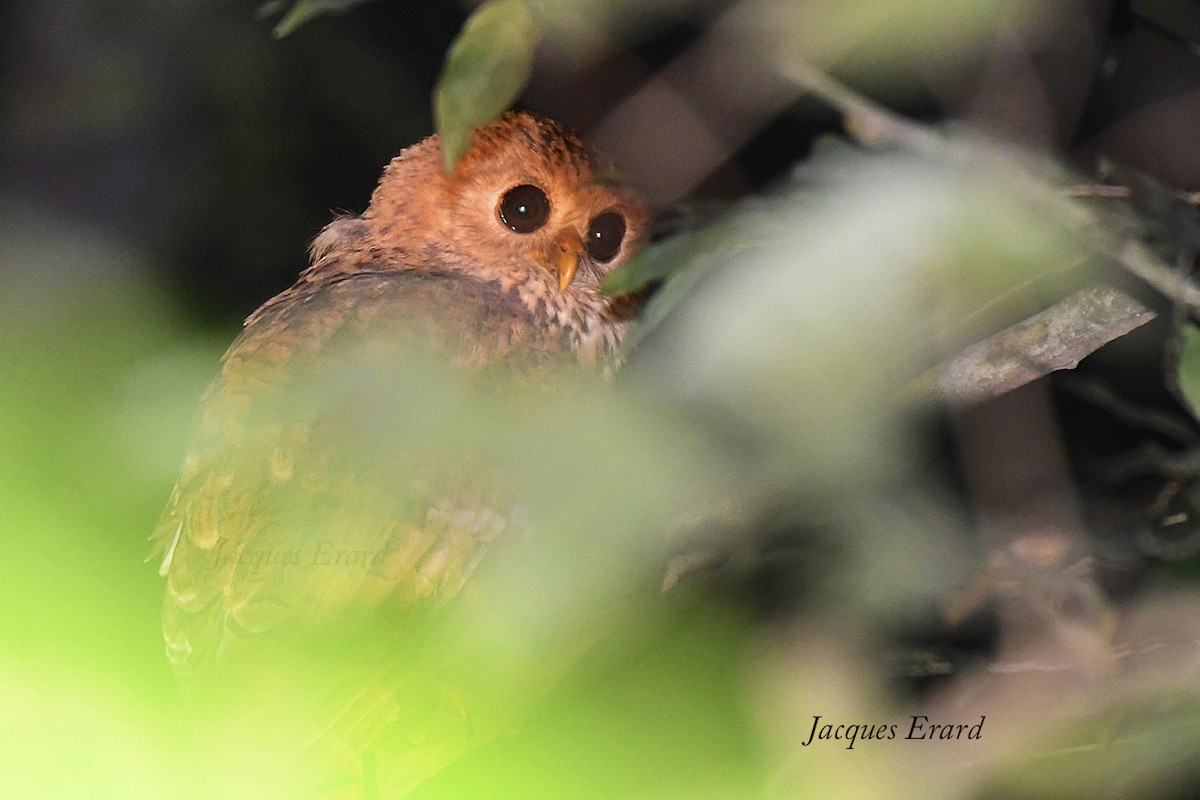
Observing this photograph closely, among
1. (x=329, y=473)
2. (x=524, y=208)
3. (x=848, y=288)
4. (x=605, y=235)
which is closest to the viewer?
(x=848, y=288)

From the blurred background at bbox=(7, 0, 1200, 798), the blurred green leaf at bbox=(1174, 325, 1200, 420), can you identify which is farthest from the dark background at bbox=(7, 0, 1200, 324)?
the blurred green leaf at bbox=(1174, 325, 1200, 420)

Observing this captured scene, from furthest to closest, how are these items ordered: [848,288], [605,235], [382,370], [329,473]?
[605,235] → [329,473] → [382,370] → [848,288]

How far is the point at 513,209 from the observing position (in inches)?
82.5

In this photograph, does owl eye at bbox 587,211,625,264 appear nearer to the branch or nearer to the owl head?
the owl head

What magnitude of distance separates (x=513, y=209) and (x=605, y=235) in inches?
7.5

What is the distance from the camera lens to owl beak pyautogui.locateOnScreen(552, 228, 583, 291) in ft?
6.77

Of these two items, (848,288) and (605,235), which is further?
(605,235)

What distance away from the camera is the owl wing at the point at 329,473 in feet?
2.72

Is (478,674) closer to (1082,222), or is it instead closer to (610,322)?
(1082,222)

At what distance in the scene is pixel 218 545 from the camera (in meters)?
1.52

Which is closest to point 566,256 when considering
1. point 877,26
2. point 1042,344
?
point 1042,344

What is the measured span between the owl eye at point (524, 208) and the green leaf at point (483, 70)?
1301 millimetres

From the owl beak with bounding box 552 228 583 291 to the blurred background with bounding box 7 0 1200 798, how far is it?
225 millimetres

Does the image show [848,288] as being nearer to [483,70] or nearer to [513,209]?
[483,70]
